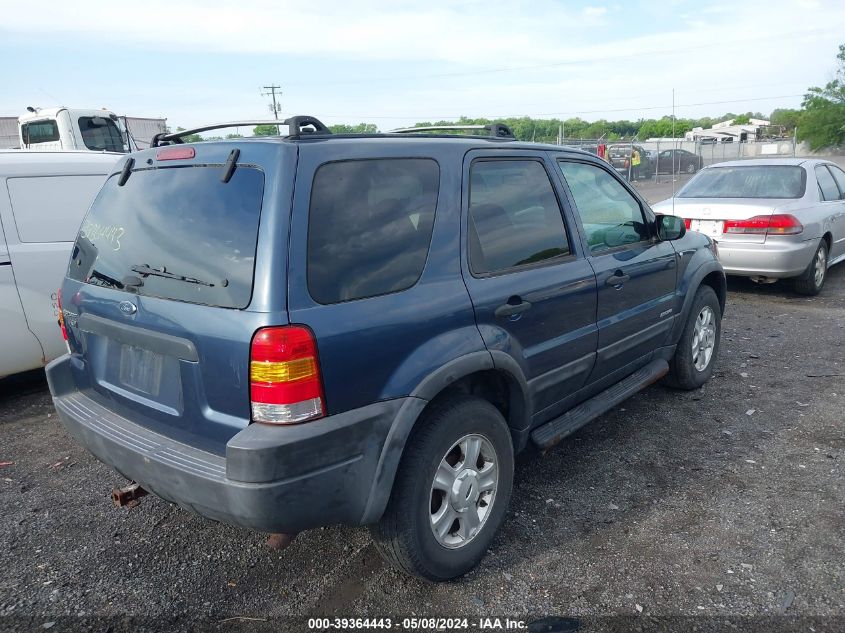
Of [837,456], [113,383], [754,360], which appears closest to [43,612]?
[113,383]

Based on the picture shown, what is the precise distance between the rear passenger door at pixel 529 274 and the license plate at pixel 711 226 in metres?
4.66

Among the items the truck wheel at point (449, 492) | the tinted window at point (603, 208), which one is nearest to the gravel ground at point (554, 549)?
the truck wheel at point (449, 492)

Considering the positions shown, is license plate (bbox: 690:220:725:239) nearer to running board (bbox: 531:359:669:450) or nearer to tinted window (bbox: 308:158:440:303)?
running board (bbox: 531:359:669:450)

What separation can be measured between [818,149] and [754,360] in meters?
43.3

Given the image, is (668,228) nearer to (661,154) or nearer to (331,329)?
(331,329)

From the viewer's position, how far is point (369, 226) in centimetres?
242

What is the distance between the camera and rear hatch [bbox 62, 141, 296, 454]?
2.19 m

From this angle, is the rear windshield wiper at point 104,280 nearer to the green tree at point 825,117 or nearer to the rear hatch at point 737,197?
the rear hatch at point 737,197

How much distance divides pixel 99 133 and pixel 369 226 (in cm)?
1541

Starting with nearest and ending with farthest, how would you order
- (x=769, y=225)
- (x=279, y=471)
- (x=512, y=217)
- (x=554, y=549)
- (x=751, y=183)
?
(x=279, y=471) < (x=554, y=549) < (x=512, y=217) < (x=769, y=225) < (x=751, y=183)

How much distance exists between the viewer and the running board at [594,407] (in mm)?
3270

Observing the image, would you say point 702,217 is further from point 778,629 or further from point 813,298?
point 778,629

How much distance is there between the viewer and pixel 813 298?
7.75 meters

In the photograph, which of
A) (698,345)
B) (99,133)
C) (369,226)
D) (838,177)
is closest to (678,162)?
(838,177)
